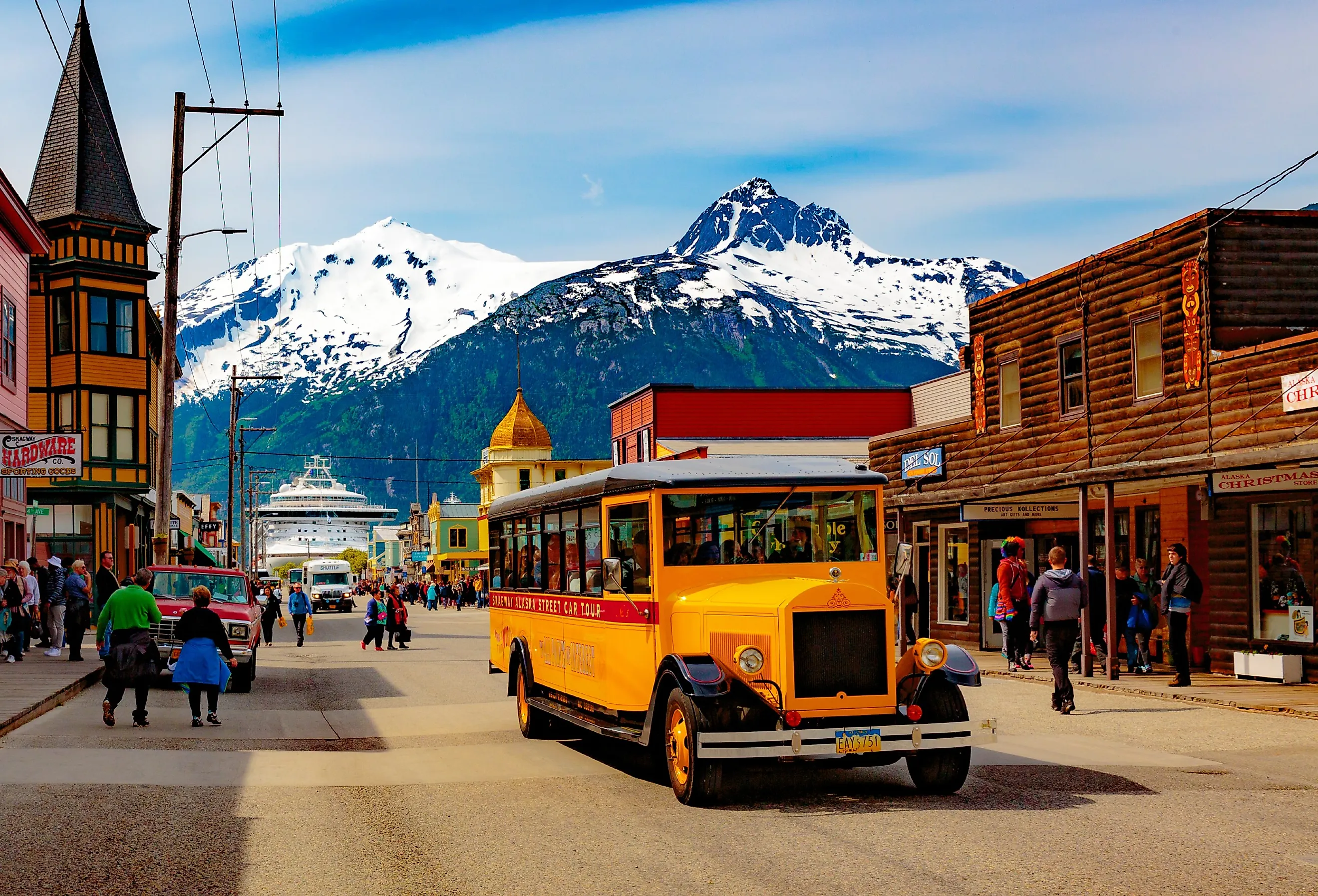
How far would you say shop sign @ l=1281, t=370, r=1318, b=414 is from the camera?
18594mm

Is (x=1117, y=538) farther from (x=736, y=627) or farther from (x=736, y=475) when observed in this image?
(x=736, y=627)

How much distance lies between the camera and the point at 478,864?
852cm

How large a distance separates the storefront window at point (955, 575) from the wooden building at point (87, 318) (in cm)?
2618

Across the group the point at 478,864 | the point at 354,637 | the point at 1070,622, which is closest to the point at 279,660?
the point at 354,637

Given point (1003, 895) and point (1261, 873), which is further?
point (1261, 873)

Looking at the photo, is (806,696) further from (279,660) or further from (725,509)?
(279,660)

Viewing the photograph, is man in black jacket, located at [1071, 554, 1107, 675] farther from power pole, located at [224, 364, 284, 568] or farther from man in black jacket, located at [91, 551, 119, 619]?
power pole, located at [224, 364, 284, 568]

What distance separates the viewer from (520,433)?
12750 cm

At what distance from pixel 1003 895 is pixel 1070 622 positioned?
9046 mm

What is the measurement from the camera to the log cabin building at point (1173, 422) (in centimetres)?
1975

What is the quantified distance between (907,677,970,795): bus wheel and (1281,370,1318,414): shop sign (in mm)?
10220

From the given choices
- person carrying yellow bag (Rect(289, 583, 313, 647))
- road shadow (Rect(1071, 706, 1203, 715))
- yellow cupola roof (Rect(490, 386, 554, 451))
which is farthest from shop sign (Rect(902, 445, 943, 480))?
yellow cupola roof (Rect(490, 386, 554, 451))

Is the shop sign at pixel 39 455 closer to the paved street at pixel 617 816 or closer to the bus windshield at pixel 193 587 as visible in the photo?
the bus windshield at pixel 193 587

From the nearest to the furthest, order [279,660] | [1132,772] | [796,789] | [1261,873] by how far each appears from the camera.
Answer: [1261,873], [796,789], [1132,772], [279,660]
